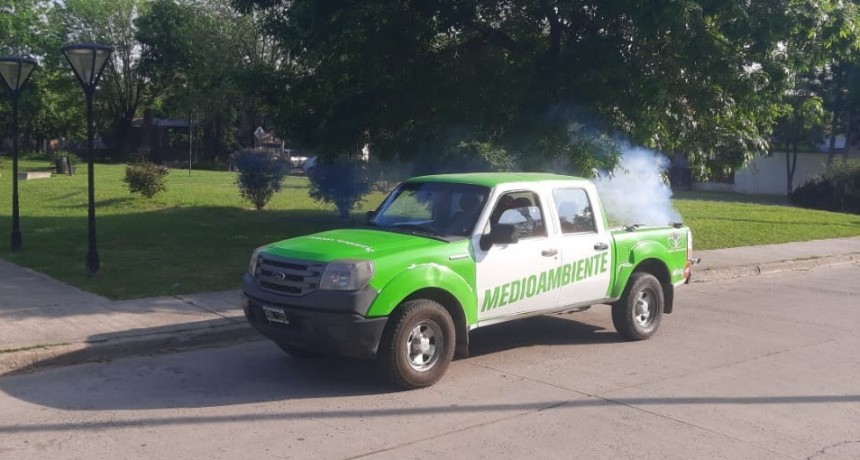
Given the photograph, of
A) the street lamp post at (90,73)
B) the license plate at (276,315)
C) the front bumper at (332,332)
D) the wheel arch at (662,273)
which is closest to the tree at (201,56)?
the street lamp post at (90,73)

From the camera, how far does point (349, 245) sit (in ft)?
24.6

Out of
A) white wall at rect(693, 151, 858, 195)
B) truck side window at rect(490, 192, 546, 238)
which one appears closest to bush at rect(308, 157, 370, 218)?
truck side window at rect(490, 192, 546, 238)

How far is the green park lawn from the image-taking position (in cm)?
1239

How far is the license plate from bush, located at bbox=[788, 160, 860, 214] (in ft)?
98.1

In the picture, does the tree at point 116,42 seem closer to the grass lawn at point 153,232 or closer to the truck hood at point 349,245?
the grass lawn at point 153,232

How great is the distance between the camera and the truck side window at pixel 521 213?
823cm

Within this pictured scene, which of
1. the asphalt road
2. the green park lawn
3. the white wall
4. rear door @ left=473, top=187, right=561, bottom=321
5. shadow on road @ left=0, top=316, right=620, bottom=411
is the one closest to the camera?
the asphalt road

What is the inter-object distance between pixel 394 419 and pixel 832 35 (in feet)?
33.7

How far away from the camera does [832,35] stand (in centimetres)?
1340

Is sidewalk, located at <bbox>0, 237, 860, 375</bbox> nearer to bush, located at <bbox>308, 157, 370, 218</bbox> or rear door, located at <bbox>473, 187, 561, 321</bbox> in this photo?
rear door, located at <bbox>473, 187, 561, 321</bbox>

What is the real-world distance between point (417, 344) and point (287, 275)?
1228 mm

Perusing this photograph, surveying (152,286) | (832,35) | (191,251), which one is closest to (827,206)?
(832,35)

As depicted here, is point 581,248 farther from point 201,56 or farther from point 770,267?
point 201,56

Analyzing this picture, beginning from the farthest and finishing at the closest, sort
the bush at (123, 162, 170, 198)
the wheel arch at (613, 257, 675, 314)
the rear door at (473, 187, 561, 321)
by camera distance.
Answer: the bush at (123, 162, 170, 198) < the wheel arch at (613, 257, 675, 314) < the rear door at (473, 187, 561, 321)
